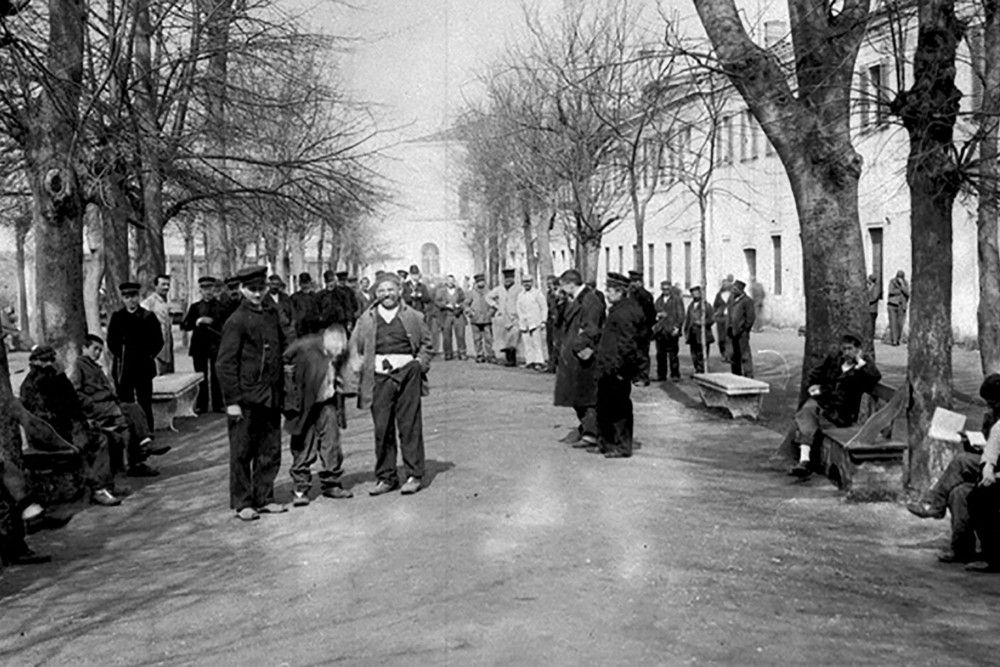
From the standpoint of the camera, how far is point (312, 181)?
1706cm

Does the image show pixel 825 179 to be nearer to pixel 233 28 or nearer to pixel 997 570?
pixel 997 570

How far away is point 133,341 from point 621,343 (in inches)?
A: 205

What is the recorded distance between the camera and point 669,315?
2034 cm

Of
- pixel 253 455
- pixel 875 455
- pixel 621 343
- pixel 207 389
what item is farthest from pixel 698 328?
pixel 253 455

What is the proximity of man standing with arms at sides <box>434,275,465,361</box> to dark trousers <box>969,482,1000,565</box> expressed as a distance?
799 inches

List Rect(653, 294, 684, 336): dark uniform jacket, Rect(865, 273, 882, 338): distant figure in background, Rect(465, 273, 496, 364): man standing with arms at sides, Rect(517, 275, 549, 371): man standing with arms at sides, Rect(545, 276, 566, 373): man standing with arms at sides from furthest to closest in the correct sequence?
1. Rect(865, 273, 882, 338): distant figure in background
2. Rect(465, 273, 496, 364): man standing with arms at sides
3. Rect(517, 275, 549, 371): man standing with arms at sides
4. Rect(545, 276, 566, 373): man standing with arms at sides
5. Rect(653, 294, 684, 336): dark uniform jacket

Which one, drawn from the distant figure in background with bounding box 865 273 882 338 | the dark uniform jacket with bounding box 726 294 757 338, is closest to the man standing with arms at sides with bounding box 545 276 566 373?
the dark uniform jacket with bounding box 726 294 757 338

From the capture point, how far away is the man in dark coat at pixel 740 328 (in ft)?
61.2

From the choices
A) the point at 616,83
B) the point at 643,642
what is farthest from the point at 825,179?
the point at 616,83

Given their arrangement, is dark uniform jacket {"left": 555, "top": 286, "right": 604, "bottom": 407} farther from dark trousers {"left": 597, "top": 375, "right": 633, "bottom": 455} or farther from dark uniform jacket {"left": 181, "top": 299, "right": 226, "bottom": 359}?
dark uniform jacket {"left": 181, "top": 299, "right": 226, "bottom": 359}

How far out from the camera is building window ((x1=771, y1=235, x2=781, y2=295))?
117 ft

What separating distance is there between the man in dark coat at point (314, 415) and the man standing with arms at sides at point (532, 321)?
1357 cm

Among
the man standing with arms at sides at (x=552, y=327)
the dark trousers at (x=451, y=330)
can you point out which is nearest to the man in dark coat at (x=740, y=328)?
the man standing with arms at sides at (x=552, y=327)

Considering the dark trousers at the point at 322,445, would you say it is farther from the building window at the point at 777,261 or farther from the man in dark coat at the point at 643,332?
the building window at the point at 777,261
